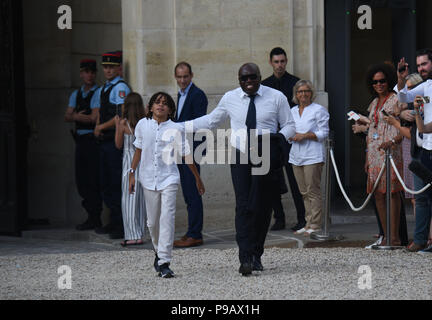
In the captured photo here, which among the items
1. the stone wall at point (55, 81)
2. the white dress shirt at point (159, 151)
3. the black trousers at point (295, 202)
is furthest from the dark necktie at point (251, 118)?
the stone wall at point (55, 81)

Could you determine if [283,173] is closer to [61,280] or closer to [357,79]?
[61,280]

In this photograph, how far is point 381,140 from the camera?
9.48 m

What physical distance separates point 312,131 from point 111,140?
2.31m

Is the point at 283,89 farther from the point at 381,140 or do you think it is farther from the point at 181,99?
the point at 381,140

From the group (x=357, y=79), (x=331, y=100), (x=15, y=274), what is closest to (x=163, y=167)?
(x=15, y=274)

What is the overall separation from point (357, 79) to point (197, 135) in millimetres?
6396

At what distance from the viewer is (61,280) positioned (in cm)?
826

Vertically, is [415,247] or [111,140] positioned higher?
[111,140]

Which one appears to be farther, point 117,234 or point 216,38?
point 216,38

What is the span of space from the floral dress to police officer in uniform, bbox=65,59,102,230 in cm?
369

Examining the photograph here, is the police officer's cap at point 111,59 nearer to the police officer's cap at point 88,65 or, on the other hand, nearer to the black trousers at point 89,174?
the police officer's cap at point 88,65

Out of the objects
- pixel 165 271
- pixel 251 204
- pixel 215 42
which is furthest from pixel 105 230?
pixel 251 204

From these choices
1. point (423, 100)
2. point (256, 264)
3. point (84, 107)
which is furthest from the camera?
point (84, 107)

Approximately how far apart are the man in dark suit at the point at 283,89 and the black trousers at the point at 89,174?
7.49ft
